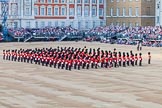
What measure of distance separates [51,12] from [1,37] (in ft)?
62.3

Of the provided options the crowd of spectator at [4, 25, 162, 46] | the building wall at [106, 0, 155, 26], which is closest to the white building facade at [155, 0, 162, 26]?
the building wall at [106, 0, 155, 26]

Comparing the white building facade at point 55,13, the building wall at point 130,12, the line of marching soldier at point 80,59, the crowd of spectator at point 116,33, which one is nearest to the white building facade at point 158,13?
the building wall at point 130,12

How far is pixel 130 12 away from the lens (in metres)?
123

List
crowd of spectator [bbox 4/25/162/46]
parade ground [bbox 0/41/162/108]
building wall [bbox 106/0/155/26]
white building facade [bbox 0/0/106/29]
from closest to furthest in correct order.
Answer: parade ground [bbox 0/41/162/108] < crowd of spectator [bbox 4/25/162/46] < building wall [bbox 106/0/155/26] < white building facade [bbox 0/0/106/29]

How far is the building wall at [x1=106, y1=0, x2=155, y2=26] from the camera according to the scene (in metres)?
121

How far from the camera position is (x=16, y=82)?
1697 inches

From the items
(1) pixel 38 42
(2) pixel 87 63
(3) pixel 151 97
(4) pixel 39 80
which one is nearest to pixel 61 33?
(1) pixel 38 42

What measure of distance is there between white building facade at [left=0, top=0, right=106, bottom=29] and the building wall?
2.20 meters

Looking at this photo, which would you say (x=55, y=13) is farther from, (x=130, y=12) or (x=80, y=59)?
(x=80, y=59)

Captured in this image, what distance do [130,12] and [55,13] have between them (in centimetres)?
1463

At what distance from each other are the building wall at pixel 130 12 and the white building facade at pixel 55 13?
220cm

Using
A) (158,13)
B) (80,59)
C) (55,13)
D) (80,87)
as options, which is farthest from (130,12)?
(80,87)

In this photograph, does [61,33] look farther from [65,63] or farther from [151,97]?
[151,97]

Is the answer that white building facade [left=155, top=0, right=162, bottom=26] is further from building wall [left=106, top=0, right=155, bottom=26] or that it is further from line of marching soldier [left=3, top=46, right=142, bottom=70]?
line of marching soldier [left=3, top=46, right=142, bottom=70]
